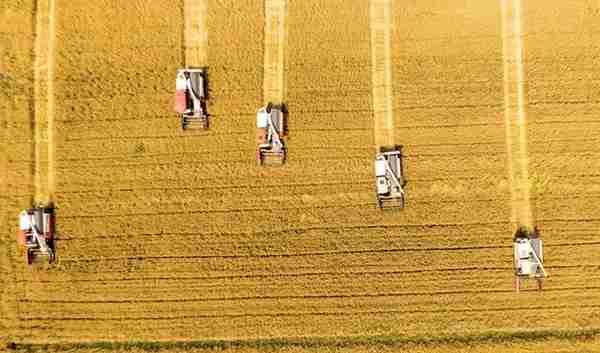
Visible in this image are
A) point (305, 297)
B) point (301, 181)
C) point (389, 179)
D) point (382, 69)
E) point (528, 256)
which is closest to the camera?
point (528, 256)

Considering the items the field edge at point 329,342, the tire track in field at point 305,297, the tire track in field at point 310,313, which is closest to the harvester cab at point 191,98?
the tire track in field at point 305,297

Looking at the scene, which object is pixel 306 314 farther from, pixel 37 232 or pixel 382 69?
pixel 37 232

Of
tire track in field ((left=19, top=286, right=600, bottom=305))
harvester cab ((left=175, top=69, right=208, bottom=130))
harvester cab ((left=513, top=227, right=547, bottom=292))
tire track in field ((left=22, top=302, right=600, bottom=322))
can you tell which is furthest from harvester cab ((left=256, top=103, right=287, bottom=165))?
harvester cab ((left=513, top=227, right=547, bottom=292))

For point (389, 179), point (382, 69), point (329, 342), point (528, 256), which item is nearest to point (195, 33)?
point (382, 69)

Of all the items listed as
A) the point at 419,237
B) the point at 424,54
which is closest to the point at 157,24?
the point at 424,54

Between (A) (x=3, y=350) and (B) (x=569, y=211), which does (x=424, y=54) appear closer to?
(B) (x=569, y=211)

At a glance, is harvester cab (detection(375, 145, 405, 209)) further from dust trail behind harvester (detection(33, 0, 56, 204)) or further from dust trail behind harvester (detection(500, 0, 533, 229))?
dust trail behind harvester (detection(33, 0, 56, 204))
